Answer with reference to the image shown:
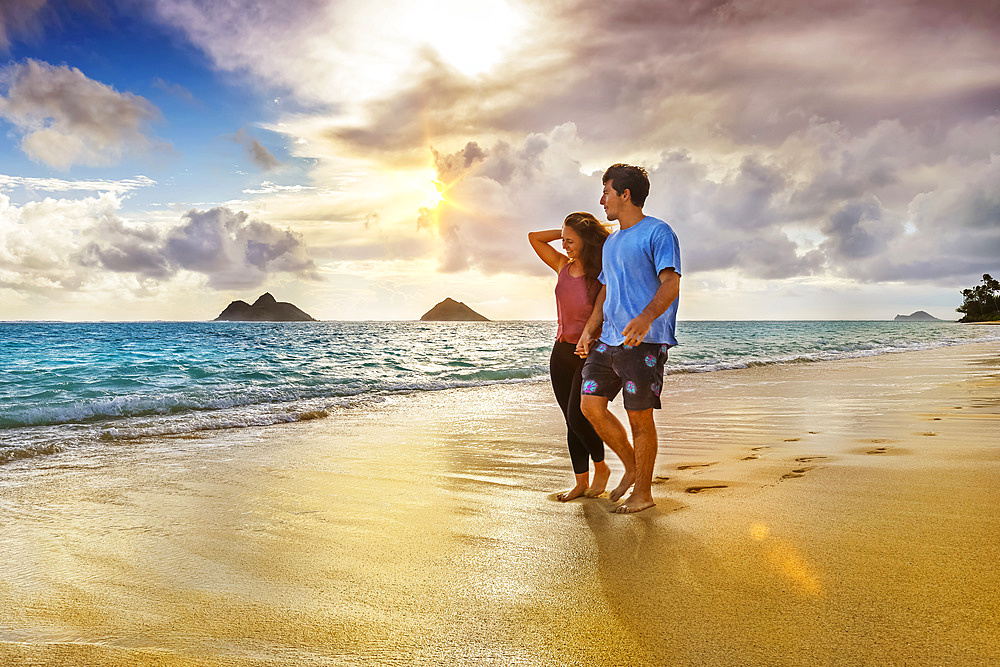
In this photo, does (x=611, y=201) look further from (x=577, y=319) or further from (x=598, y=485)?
(x=598, y=485)

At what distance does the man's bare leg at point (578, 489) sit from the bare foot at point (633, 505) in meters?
0.40

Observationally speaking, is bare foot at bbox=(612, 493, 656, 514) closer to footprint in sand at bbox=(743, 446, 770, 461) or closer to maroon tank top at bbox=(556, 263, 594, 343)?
maroon tank top at bbox=(556, 263, 594, 343)

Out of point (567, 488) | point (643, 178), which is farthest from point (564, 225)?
point (567, 488)

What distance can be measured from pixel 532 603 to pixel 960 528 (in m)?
2.14

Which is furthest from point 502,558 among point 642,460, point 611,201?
point 611,201

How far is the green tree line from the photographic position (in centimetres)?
10356

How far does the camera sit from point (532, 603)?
2.31 metres

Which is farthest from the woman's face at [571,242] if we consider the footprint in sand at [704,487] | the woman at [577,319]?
the footprint in sand at [704,487]

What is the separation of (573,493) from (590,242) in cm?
159

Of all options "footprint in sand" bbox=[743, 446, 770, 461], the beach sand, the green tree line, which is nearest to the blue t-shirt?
the beach sand

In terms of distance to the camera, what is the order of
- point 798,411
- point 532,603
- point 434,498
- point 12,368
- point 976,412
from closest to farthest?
point 532,603
point 434,498
point 976,412
point 798,411
point 12,368

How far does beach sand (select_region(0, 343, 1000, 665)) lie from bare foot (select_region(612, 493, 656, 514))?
3.8 inches

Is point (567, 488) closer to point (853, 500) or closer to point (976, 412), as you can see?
point (853, 500)

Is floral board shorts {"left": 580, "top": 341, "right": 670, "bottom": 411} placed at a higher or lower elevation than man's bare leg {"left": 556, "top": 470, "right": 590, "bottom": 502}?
higher
